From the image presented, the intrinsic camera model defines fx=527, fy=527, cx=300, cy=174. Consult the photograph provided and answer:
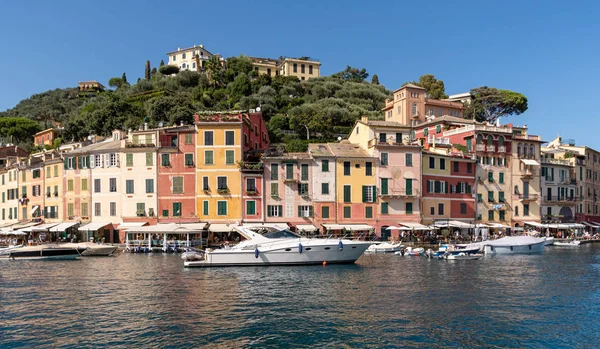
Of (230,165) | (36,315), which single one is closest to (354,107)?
(230,165)

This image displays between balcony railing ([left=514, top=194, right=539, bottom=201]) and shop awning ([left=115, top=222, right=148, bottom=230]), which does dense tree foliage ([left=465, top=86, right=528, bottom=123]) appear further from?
shop awning ([left=115, top=222, right=148, bottom=230])

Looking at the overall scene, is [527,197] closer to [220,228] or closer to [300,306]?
[220,228]

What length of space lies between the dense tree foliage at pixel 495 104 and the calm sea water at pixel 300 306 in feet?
243

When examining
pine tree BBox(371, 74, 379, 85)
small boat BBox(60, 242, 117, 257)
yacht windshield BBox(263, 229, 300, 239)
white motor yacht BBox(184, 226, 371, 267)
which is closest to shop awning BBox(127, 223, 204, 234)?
small boat BBox(60, 242, 117, 257)

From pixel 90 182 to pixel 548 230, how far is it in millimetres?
59285

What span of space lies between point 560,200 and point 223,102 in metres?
68.0

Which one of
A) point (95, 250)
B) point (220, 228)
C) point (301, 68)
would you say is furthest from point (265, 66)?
point (95, 250)

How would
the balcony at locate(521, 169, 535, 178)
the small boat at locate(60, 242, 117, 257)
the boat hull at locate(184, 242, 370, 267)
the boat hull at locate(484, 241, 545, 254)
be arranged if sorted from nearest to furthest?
the boat hull at locate(184, 242, 370, 267), the small boat at locate(60, 242, 117, 257), the boat hull at locate(484, 241, 545, 254), the balcony at locate(521, 169, 535, 178)

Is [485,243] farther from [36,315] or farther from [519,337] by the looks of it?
[36,315]

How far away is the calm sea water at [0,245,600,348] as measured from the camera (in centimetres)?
2089

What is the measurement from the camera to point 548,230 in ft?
235

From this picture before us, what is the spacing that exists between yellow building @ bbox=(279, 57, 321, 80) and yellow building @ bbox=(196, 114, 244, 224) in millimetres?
94196

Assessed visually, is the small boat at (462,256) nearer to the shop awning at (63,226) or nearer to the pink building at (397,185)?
the pink building at (397,185)

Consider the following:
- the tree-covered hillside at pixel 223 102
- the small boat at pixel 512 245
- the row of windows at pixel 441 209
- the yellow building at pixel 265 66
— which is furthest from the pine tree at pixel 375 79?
the small boat at pixel 512 245
